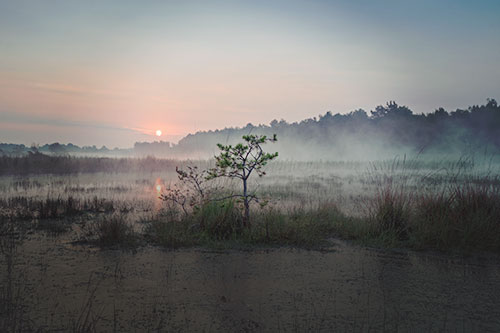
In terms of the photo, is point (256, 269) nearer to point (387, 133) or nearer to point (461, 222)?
point (461, 222)

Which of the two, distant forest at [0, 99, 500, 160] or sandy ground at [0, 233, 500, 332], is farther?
distant forest at [0, 99, 500, 160]

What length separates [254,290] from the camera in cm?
379

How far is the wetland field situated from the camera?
3.14 m

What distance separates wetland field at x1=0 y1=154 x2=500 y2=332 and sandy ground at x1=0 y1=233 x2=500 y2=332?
0.05 feet

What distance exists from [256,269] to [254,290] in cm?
66

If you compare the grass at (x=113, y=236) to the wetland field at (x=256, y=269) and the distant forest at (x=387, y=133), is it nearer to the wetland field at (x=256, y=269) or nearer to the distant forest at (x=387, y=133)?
the wetland field at (x=256, y=269)

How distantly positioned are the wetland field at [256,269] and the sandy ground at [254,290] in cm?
2

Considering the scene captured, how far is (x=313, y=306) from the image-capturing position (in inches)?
134

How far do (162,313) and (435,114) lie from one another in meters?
43.7

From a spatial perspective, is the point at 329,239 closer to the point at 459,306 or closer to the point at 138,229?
the point at 459,306

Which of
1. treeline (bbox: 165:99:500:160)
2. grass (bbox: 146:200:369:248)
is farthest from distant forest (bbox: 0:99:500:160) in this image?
grass (bbox: 146:200:369:248)

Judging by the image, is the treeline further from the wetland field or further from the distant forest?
the wetland field

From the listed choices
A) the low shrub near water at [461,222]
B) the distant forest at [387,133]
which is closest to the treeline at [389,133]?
the distant forest at [387,133]

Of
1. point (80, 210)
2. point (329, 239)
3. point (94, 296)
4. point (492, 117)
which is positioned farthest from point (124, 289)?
point (492, 117)
